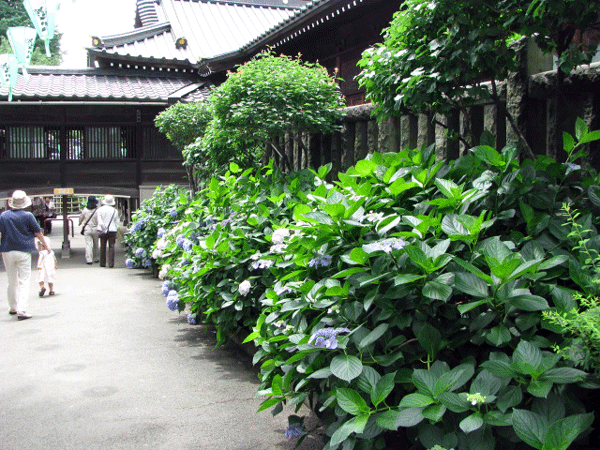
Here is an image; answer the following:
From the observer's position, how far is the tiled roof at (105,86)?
15703mm

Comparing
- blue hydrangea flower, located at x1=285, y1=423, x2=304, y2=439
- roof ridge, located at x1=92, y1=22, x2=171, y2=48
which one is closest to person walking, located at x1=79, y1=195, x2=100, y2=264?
roof ridge, located at x1=92, y1=22, x2=171, y2=48

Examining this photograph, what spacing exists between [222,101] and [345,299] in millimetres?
4246

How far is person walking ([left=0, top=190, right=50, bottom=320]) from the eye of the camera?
807 cm

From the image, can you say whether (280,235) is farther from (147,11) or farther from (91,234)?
(147,11)

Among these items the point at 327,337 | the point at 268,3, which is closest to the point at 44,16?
the point at 327,337

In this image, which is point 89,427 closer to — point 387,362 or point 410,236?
point 387,362

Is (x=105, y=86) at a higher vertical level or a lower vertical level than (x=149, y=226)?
higher

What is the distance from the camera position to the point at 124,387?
488 cm

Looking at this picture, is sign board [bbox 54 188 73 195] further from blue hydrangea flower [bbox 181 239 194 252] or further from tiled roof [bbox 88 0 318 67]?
blue hydrangea flower [bbox 181 239 194 252]

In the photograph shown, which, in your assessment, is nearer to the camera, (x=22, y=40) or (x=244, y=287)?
(x=244, y=287)

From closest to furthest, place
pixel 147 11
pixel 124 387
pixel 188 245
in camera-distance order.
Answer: pixel 124 387
pixel 188 245
pixel 147 11

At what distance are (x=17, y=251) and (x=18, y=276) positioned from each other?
36 cm

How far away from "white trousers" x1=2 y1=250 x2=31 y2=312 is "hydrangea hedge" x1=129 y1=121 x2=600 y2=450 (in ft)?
18.5

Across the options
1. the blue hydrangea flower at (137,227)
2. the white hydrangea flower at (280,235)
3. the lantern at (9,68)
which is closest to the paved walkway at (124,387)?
the white hydrangea flower at (280,235)
